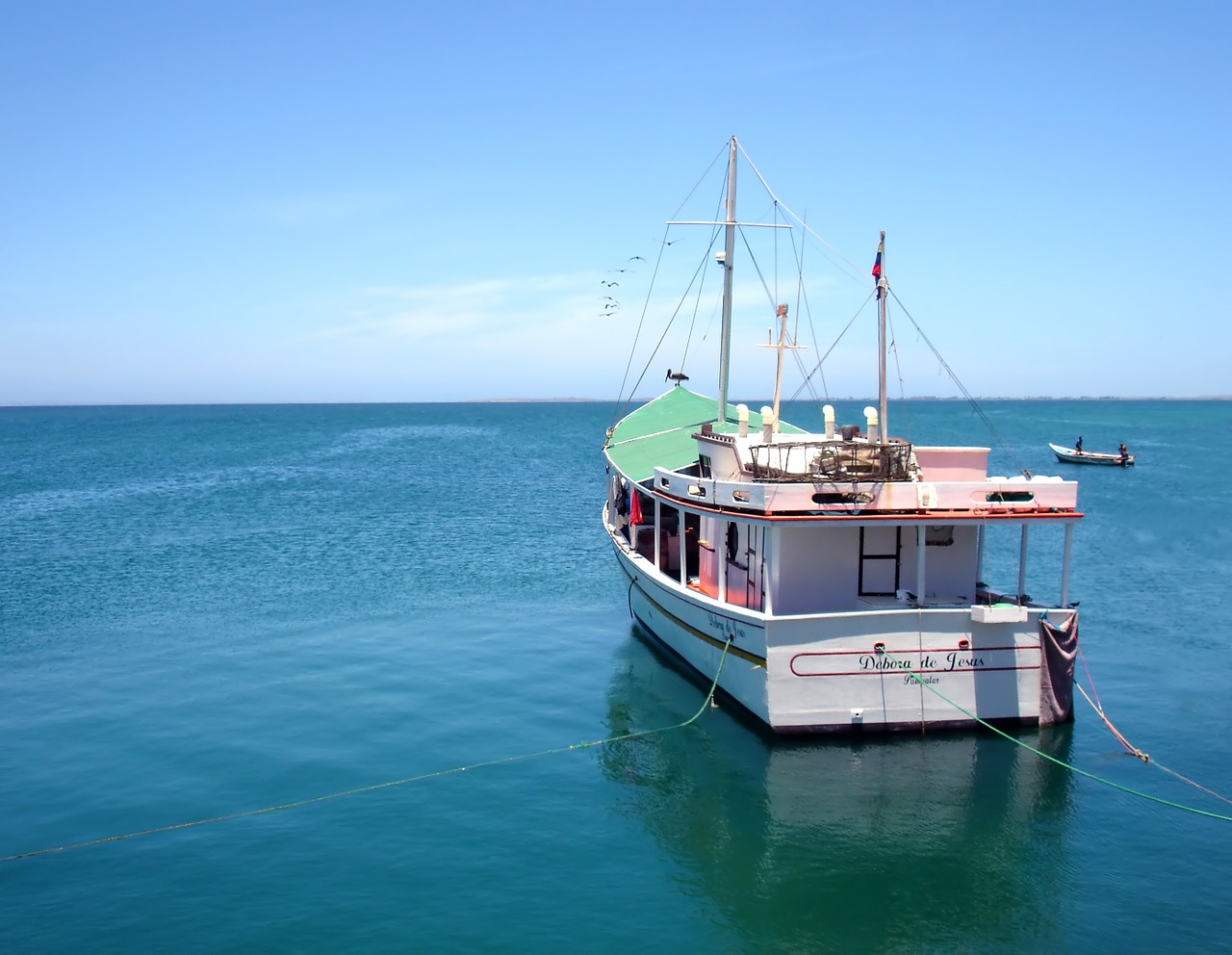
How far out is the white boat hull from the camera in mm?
15633

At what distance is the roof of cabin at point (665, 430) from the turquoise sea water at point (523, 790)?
4.29 m

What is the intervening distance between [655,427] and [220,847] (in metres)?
20.3

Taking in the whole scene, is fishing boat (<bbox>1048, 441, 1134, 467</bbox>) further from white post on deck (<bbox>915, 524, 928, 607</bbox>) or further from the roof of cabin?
white post on deck (<bbox>915, 524, 928, 607</bbox>)

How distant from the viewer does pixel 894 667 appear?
15.9m

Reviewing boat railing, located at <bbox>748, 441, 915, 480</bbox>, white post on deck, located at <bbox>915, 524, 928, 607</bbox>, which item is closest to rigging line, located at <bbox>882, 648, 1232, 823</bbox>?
white post on deck, located at <bbox>915, 524, 928, 607</bbox>

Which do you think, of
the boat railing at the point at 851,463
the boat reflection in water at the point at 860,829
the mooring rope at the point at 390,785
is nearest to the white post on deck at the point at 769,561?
the boat railing at the point at 851,463

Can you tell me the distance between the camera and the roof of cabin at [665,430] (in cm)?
2567

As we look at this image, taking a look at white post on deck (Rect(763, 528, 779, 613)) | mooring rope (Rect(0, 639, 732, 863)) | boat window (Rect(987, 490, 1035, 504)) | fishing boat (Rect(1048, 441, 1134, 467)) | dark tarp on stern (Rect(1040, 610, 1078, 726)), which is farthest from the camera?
fishing boat (Rect(1048, 441, 1134, 467))

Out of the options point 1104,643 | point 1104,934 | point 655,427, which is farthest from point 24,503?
point 1104,934

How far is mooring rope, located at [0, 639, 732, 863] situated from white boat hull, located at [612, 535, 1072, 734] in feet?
5.65

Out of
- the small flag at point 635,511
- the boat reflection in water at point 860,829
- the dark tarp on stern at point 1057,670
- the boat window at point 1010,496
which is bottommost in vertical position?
the boat reflection in water at point 860,829

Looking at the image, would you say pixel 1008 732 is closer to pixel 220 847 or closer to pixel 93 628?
pixel 220 847

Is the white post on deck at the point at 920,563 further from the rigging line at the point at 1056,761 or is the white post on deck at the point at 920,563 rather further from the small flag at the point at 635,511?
the small flag at the point at 635,511

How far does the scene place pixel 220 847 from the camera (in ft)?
43.1
